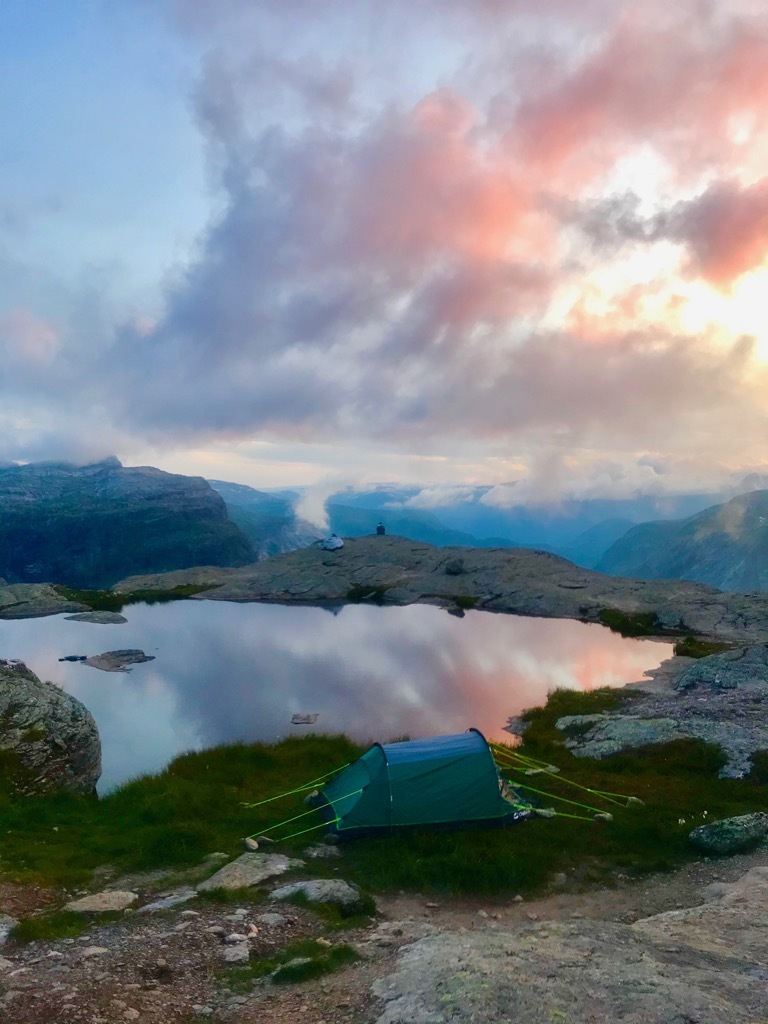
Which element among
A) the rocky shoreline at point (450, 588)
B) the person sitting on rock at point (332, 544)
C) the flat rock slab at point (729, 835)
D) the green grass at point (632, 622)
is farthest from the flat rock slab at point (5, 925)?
the person sitting on rock at point (332, 544)

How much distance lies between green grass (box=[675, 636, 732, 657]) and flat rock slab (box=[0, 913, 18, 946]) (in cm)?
5864

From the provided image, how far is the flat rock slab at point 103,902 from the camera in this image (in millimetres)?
15094

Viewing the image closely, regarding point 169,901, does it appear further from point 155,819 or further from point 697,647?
point 697,647

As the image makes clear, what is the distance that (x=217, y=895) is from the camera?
51.9 ft

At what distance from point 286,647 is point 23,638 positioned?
3161cm

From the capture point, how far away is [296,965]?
11.9 metres

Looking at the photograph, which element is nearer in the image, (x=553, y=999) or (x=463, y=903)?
(x=553, y=999)

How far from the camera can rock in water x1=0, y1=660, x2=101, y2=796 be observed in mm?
24922

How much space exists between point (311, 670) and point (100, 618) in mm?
43537

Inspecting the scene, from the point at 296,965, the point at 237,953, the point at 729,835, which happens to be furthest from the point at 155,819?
the point at 729,835

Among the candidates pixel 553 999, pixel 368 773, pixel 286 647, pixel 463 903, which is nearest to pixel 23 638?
pixel 286 647

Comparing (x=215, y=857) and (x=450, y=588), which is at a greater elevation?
(x=450, y=588)

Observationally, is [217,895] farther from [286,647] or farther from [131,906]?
[286,647]

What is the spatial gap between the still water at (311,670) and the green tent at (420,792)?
13.2 m
